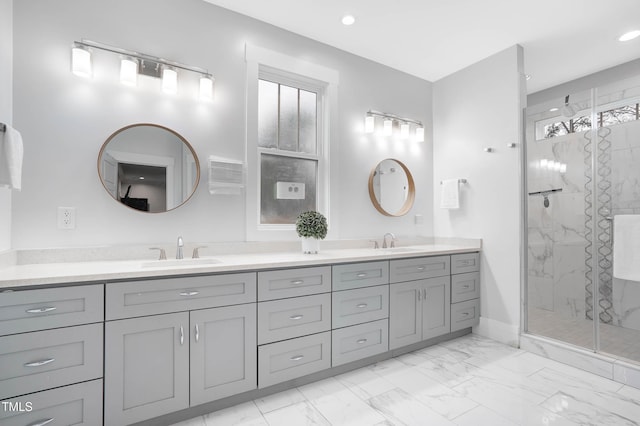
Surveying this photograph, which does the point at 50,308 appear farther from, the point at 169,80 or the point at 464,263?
the point at 464,263

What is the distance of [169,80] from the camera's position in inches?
81.1

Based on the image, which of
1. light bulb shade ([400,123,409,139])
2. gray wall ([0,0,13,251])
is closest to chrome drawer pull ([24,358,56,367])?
gray wall ([0,0,13,251])

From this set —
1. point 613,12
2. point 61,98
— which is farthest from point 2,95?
point 613,12

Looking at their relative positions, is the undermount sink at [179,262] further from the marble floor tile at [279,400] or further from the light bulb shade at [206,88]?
the light bulb shade at [206,88]

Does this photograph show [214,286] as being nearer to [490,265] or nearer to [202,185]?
[202,185]

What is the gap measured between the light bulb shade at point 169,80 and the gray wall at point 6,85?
0.75 meters

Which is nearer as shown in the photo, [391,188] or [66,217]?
[66,217]

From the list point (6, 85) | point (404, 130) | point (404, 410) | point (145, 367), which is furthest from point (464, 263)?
point (6, 85)

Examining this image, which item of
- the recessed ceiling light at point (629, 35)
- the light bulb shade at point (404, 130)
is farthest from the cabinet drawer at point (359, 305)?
the recessed ceiling light at point (629, 35)

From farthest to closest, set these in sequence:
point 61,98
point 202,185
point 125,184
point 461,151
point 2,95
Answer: point 461,151 → point 202,185 → point 125,184 → point 61,98 → point 2,95

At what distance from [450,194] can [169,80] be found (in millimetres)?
2690

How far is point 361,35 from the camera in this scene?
106 inches

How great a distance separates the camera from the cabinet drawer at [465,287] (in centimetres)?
283

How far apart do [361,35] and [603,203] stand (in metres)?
2.26
